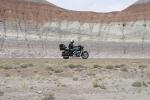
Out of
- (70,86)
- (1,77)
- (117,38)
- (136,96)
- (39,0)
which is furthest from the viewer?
(39,0)

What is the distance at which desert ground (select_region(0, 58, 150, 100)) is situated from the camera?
19.9 m

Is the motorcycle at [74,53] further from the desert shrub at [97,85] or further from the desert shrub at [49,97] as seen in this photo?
the desert shrub at [49,97]

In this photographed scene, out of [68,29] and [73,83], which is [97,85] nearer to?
[73,83]

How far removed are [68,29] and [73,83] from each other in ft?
218

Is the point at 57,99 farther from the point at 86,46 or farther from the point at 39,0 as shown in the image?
the point at 39,0

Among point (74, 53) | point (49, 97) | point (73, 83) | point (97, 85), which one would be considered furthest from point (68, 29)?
point (49, 97)

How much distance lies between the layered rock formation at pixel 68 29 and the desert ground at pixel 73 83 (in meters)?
34.3

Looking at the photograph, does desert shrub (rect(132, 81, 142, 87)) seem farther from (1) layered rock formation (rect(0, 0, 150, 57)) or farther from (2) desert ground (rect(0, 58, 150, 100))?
(1) layered rock formation (rect(0, 0, 150, 57))

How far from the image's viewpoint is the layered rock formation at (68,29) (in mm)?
69812

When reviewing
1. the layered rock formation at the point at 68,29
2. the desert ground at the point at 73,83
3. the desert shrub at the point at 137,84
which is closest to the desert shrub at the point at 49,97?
the desert ground at the point at 73,83

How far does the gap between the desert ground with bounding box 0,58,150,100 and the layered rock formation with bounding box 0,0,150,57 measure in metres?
34.3

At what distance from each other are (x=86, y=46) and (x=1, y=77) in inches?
1970

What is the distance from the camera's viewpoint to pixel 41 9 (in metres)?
96.4

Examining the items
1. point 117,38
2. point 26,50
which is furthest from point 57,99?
point 117,38
